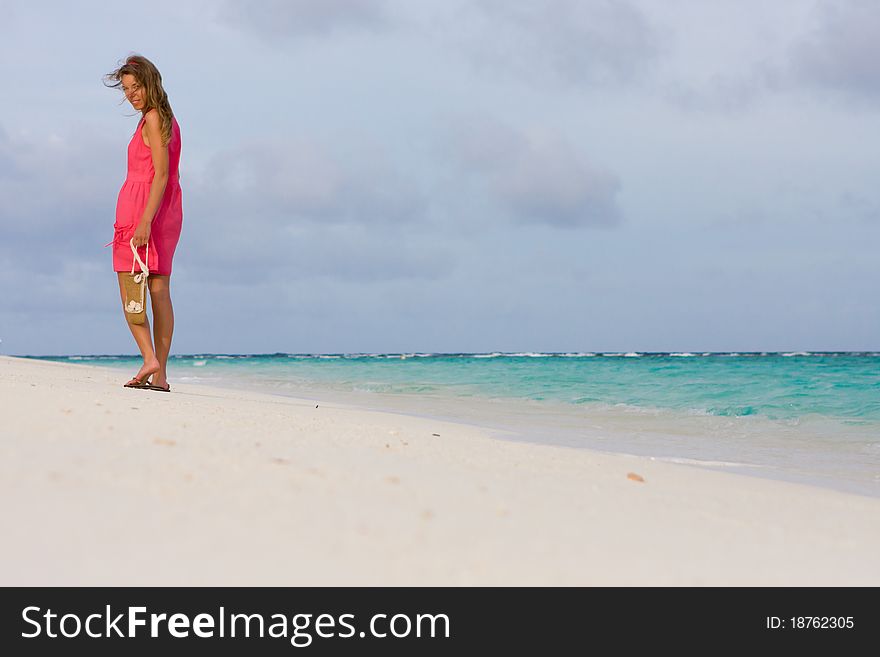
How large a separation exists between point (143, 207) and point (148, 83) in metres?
0.68

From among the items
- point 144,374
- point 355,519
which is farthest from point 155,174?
point 355,519

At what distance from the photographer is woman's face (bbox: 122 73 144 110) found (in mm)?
4680

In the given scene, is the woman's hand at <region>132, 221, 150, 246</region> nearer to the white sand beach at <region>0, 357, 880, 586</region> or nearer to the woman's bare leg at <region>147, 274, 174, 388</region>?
the woman's bare leg at <region>147, 274, 174, 388</region>

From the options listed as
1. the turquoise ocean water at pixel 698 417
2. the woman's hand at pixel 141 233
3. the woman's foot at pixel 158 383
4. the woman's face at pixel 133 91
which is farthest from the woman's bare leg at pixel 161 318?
the turquoise ocean water at pixel 698 417

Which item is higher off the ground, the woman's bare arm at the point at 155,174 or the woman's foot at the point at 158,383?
the woman's bare arm at the point at 155,174

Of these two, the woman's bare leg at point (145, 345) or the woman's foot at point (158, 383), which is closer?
the woman's bare leg at point (145, 345)

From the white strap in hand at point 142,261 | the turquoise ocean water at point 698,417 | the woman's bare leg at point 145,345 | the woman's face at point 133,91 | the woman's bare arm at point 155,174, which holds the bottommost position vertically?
the turquoise ocean water at point 698,417

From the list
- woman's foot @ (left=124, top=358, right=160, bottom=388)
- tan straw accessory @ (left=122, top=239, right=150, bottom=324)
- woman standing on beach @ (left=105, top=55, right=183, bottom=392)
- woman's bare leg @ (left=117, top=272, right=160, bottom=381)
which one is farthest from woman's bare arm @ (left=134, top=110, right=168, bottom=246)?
woman's foot @ (left=124, top=358, right=160, bottom=388)

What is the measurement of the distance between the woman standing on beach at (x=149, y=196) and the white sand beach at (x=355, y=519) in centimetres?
225

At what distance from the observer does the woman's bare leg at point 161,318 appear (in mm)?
4895

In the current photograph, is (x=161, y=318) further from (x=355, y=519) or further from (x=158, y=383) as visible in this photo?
(x=355, y=519)

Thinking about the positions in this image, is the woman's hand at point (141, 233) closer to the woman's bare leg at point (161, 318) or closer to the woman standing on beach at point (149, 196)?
the woman standing on beach at point (149, 196)

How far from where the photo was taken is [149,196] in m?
4.68
